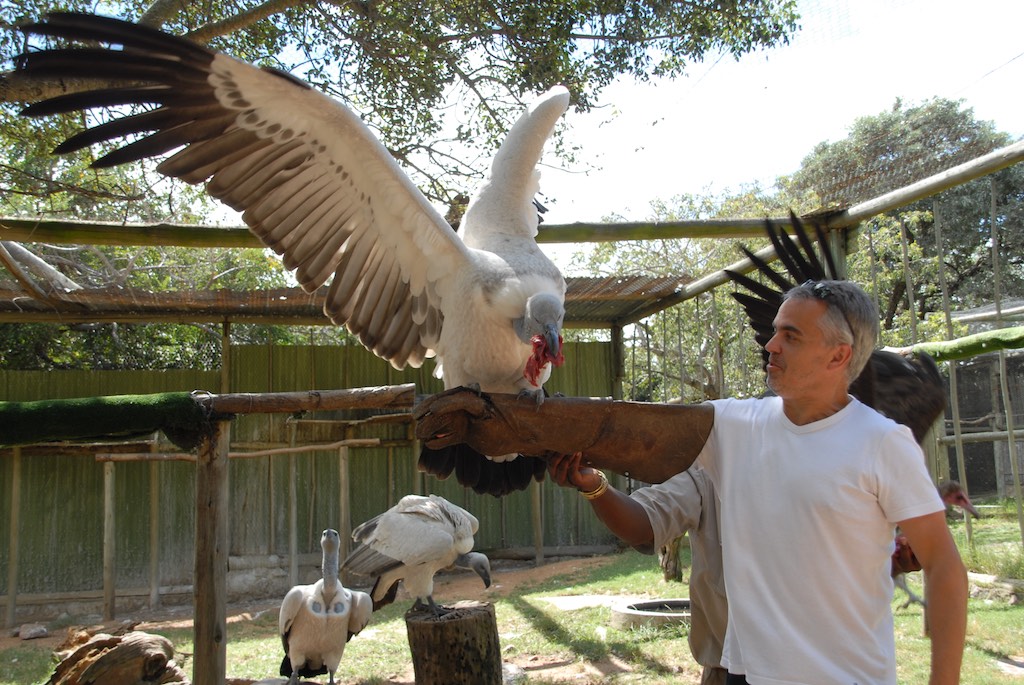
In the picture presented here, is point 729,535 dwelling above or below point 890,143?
below

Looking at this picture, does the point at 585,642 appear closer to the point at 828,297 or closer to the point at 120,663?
the point at 120,663

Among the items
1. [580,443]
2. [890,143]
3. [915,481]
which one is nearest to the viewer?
[915,481]

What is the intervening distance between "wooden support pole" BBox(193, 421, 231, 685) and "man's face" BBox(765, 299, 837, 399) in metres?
3.09

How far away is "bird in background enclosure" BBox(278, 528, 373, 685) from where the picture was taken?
195 inches

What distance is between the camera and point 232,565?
864 centimetres

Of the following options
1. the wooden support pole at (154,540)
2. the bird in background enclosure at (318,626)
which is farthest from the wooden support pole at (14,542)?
the bird in background enclosure at (318,626)

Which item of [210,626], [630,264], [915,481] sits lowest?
[210,626]

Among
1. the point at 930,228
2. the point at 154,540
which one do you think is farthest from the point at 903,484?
the point at 930,228

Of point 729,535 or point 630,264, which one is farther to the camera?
point 630,264

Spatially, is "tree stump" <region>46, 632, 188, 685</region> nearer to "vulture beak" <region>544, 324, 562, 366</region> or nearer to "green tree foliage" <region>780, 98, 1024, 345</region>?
"vulture beak" <region>544, 324, 562, 366</region>

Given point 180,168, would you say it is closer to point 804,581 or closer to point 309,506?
point 804,581

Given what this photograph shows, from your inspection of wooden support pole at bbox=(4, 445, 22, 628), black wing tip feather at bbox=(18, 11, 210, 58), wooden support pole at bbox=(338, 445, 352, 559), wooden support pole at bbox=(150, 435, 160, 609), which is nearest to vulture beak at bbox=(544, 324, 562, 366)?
black wing tip feather at bbox=(18, 11, 210, 58)

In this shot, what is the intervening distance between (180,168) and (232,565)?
247 inches

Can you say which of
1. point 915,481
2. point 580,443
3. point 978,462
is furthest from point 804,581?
point 978,462
